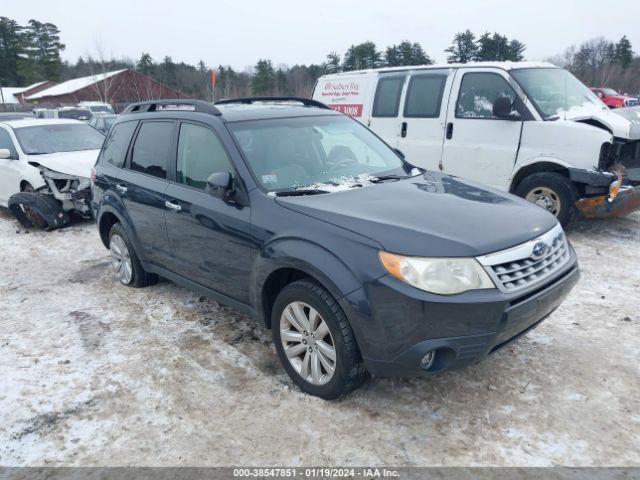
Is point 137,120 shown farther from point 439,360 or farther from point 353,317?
point 439,360

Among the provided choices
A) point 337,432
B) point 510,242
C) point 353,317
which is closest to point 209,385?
point 337,432

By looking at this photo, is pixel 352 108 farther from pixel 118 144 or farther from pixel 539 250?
pixel 539 250

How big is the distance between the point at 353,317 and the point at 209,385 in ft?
4.20

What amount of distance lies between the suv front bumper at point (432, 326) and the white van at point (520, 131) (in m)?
3.87

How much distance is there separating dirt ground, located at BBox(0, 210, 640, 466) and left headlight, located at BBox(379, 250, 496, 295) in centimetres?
91

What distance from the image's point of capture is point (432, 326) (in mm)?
2576

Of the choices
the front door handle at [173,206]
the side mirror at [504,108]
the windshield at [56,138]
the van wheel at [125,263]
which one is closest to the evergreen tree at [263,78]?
the windshield at [56,138]

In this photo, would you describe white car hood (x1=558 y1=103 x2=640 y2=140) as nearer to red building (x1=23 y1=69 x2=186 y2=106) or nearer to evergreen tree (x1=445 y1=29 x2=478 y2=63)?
evergreen tree (x1=445 y1=29 x2=478 y2=63)

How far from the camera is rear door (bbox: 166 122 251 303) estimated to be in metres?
3.52

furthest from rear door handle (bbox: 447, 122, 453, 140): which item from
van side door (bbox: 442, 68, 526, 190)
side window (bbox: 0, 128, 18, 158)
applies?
side window (bbox: 0, 128, 18, 158)

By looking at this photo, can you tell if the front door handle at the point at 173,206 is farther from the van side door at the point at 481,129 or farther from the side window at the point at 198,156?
the van side door at the point at 481,129

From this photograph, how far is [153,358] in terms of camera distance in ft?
12.4

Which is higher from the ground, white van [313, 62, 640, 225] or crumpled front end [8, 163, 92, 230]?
white van [313, 62, 640, 225]

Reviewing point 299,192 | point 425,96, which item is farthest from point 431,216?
point 425,96
